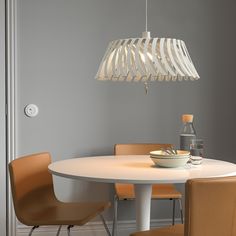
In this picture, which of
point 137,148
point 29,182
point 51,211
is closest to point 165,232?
point 51,211

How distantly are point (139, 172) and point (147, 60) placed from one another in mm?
566

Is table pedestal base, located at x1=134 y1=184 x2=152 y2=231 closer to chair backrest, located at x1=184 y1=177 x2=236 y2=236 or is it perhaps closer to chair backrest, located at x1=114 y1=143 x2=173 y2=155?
chair backrest, located at x1=184 y1=177 x2=236 y2=236

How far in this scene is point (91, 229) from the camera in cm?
398

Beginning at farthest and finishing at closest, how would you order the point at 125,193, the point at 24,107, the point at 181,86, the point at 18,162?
1. the point at 181,86
2. the point at 24,107
3. the point at 125,193
4. the point at 18,162

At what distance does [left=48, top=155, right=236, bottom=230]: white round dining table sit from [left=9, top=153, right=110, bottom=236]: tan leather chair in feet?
0.78

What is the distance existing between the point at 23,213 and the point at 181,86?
1.79 m

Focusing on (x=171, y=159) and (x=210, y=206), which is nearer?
(x=210, y=206)

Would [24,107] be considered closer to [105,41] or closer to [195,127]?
[105,41]

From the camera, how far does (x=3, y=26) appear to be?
3.71m

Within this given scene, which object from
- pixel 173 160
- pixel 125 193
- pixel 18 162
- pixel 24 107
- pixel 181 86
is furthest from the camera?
pixel 181 86

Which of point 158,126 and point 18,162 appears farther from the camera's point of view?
point 158,126

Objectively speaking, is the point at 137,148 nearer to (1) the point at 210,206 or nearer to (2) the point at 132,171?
(2) the point at 132,171

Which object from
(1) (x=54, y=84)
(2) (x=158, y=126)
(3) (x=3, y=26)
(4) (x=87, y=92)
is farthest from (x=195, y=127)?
(3) (x=3, y=26)

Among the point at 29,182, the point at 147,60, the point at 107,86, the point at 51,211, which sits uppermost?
the point at 147,60
